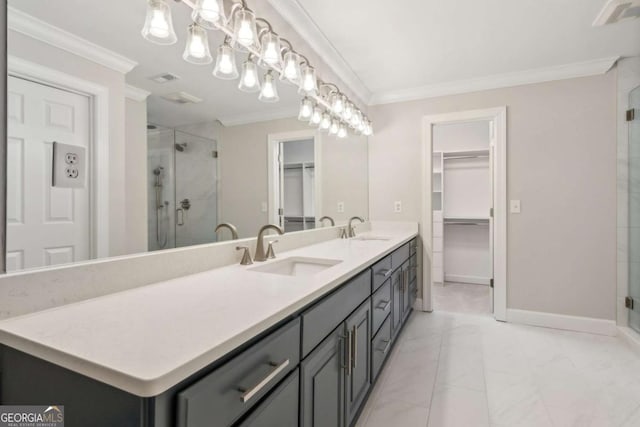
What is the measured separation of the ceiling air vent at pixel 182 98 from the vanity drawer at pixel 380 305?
50.8 inches

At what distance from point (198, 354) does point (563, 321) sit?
127 inches

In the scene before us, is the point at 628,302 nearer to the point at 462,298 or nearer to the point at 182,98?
the point at 462,298

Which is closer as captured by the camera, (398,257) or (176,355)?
(176,355)

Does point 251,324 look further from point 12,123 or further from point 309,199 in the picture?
point 309,199

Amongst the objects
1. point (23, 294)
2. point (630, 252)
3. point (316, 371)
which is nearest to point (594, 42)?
point (630, 252)

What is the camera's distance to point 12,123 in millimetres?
827

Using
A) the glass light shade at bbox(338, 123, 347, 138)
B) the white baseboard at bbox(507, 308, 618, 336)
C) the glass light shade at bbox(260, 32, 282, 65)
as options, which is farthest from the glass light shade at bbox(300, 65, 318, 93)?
the white baseboard at bbox(507, 308, 618, 336)

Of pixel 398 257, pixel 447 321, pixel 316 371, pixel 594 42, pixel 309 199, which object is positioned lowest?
pixel 447 321

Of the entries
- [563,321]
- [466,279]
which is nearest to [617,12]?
[563,321]

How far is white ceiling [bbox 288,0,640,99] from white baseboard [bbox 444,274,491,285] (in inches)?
102

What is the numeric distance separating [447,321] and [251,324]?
2.65 meters

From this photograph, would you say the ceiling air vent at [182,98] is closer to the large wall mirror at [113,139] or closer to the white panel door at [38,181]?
the large wall mirror at [113,139]

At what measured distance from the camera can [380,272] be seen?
1790 mm

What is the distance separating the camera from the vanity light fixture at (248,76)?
5.15ft
